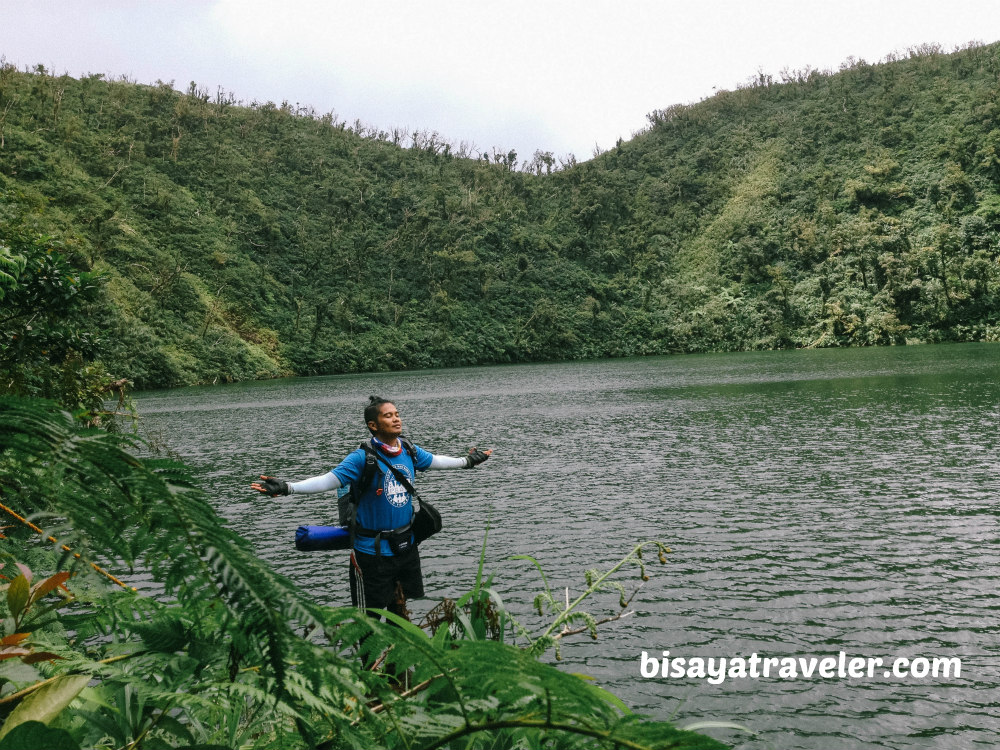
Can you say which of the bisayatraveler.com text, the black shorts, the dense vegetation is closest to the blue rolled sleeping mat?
the black shorts

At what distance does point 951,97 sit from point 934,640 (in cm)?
11112

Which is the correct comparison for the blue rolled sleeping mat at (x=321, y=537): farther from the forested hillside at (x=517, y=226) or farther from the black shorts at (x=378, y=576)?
the forested hillside at (x=517, y=226)

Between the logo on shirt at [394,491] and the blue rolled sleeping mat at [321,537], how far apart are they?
14.6 inches

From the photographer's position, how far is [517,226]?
102 meters

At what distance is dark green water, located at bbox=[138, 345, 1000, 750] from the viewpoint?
6.71m

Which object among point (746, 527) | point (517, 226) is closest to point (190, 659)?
point (746, 527)

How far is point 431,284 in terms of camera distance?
92.1 meters

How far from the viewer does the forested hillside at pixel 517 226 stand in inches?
2766

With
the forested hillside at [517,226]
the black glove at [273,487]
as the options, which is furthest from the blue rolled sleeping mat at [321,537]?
the forested hillside at [517,226]

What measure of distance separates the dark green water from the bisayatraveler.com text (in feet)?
0.33

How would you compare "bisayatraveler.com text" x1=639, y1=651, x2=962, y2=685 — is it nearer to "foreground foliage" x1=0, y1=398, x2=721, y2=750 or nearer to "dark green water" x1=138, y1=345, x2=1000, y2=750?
"dark green water" x1=138, y1=345, x2=1000, y2=750

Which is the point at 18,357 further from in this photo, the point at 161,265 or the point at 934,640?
the point at 161,265

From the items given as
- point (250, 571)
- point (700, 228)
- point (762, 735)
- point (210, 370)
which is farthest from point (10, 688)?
point (700, 228)

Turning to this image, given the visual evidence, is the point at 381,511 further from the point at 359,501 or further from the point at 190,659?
the point at 190,659
